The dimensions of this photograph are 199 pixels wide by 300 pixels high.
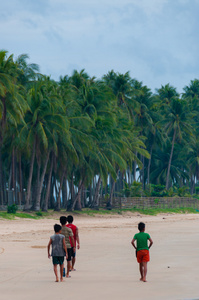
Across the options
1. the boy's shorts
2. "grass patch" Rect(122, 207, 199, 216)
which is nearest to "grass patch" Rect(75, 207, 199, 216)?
"grass patch" Rect(122, 207, 199, 216)

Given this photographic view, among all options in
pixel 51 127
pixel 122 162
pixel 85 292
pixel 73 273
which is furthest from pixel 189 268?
pixel 122 162

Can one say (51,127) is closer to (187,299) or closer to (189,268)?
(189,268)

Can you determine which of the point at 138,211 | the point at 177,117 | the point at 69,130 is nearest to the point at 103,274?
the point at 69,130

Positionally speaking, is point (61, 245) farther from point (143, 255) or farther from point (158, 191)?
point (158, 191)

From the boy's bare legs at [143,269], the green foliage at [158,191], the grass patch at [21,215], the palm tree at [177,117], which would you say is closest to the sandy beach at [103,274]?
the boy's bare legs at [143,269]

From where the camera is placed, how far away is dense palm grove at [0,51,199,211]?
42.3 metres

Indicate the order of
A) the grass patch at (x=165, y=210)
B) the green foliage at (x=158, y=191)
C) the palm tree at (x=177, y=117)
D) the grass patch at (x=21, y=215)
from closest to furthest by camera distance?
the grass patch at (x=21, y=215), the grass patch at (x=165, y=210), the green foliage at (x=158, y=191), the palm tree at (x=177, y=117)

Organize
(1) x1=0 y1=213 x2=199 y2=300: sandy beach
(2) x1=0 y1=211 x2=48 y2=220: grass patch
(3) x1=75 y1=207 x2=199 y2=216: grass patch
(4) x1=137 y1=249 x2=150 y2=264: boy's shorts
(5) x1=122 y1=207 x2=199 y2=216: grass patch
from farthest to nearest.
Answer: (5) x1=122 y1=207 x2=199 y2=216: grass patch < (3) x1=75 y1=207 x2=199 y2=216: grass patch < (2) x1=0 y1=211 x2=48 y2=220: grass patch < (4) x1=137 y1=249 x2=150 y2=264: boy's shorts < (1) x1=0 y1=213 x2=199 y2=300: sandy beach

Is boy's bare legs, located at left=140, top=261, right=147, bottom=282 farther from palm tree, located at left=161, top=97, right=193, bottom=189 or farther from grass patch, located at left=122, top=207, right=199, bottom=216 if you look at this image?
palm tree, located at left=161, top=97, right=193, bottom=189

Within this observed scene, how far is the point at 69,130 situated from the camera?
46.5m

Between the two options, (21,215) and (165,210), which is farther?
(165,210)

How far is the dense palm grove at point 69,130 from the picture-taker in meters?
42.3

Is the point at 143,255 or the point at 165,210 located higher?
the point at 165,210

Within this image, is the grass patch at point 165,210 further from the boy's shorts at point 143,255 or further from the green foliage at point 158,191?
the boy's shorts at point 143,255
